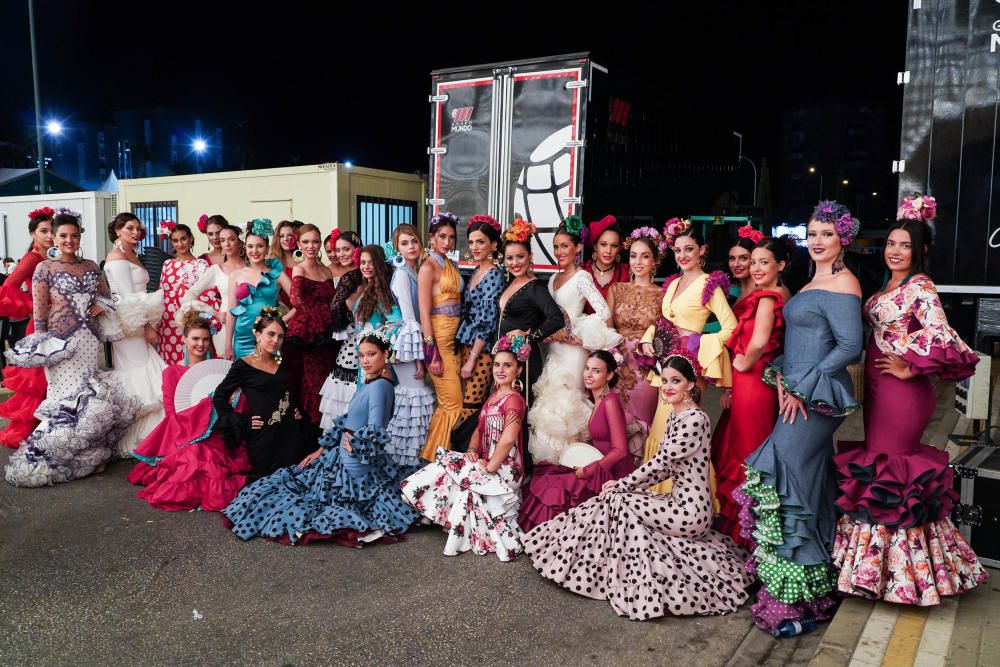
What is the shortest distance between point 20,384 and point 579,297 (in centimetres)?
509

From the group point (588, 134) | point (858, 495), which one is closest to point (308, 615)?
point (858, 495)

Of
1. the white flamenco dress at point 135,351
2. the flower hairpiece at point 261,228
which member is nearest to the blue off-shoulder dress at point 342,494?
the white flamenco dress at point 135,351

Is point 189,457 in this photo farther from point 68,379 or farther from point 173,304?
point 173,304

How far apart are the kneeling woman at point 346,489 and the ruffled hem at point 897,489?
2.69m

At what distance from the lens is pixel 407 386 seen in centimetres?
588

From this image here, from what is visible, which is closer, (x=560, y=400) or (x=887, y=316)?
(x=887, y=316)

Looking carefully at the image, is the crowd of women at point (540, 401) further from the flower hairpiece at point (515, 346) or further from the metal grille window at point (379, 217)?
the metal grille window at point (379, 217)

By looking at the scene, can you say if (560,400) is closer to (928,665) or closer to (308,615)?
(308,615)

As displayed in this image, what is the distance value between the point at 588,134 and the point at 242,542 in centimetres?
483

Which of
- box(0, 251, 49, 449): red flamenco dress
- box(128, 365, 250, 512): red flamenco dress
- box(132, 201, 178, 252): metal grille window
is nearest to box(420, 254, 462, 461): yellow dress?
box(128, 365, 250, 512): red flamenco dress

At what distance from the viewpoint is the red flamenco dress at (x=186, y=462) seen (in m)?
5.54

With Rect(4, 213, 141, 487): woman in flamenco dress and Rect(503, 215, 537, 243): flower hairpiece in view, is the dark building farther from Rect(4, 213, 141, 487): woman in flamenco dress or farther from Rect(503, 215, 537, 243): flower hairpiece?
Rect(4, 213, 141, 487): woman in flamenco dress

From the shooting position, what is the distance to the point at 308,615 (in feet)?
12.9

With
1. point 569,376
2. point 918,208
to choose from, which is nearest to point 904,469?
point 918,208
